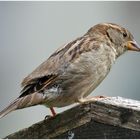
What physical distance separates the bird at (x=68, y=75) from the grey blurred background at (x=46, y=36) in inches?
91.6

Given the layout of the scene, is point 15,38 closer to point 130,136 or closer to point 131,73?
point 131,73

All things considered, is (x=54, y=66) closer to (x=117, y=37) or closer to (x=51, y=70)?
(x=51, y=70)

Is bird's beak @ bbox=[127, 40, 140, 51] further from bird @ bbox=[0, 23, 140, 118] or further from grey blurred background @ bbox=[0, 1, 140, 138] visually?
grey blurred background @ bbox=[0, 1, 140, 138]

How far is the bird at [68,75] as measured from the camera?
609cm

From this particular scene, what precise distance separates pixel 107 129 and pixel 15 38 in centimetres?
460

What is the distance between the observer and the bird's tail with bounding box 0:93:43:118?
594 cm

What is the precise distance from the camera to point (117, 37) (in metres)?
6.87

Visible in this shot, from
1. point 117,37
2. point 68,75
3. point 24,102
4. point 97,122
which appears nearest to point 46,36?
point 117,37

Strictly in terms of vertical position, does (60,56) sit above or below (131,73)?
above

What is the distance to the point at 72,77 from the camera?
20.6 feet

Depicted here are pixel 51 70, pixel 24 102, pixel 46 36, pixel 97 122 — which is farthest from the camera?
pixel 46 36

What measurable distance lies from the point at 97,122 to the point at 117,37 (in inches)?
62.8

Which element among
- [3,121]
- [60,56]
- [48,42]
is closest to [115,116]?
[60,56]

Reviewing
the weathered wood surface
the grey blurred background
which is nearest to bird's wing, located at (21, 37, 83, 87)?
the weathered wood surface
